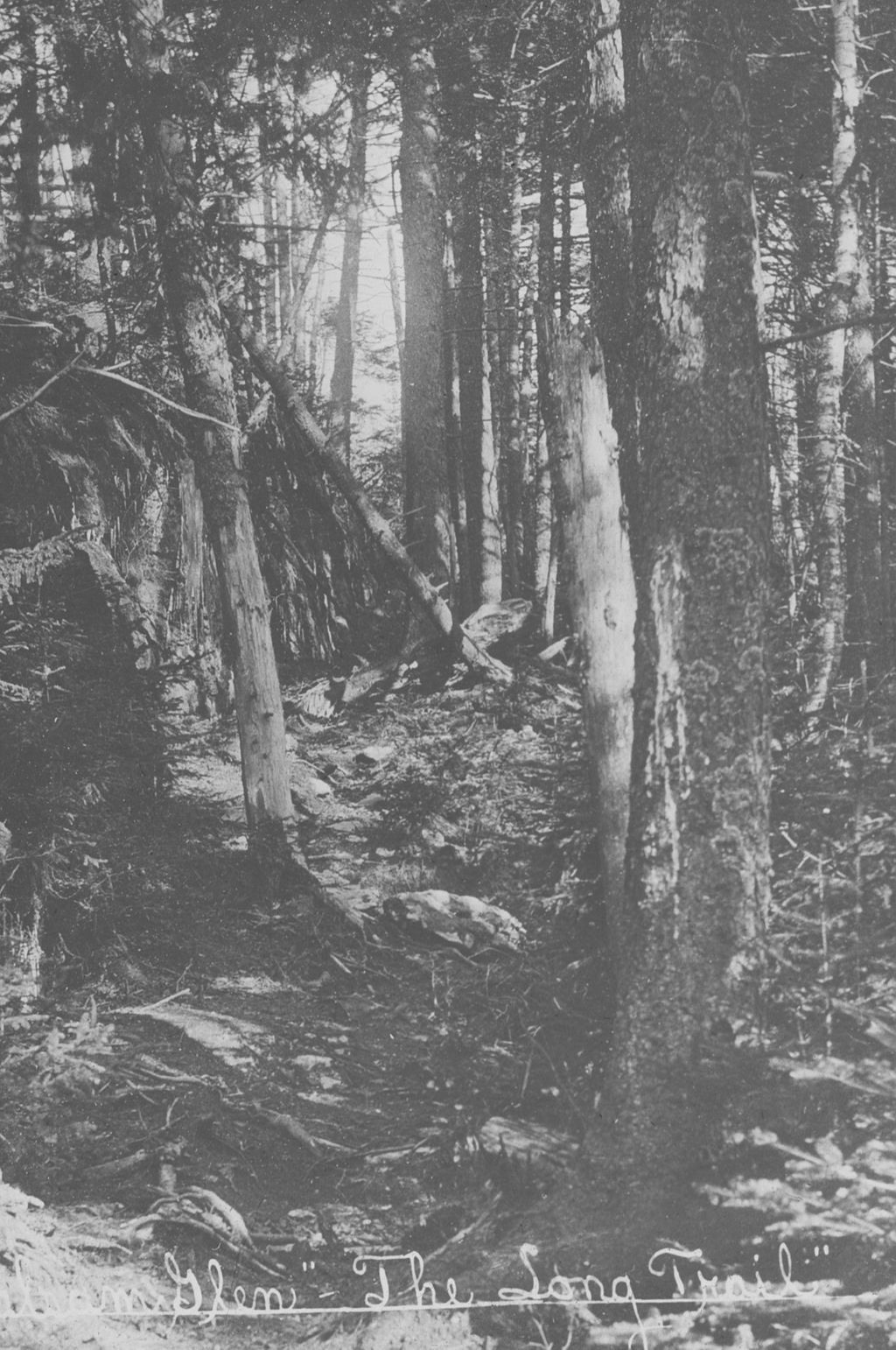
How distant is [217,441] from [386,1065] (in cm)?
→ 463

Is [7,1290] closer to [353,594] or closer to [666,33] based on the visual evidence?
[666,33]

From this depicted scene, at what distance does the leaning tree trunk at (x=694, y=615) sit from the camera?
4086 mm

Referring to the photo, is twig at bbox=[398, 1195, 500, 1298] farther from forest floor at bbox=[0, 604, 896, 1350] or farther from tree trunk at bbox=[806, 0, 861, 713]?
tree trunk at bbox=[806, 0, 861, 713]

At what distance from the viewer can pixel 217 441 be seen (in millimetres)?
7832

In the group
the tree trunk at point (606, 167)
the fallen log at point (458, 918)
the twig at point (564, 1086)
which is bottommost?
the twig at point (564, 1086)

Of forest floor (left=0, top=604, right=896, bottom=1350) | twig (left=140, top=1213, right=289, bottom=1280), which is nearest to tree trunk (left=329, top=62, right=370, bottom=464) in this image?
forest floor (left=0, top=604, right=896, bottom=1350)

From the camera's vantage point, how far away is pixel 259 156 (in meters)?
8.47

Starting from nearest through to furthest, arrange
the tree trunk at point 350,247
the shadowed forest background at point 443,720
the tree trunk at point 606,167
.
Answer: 1. the shadowed forest background at point 443,720
2. the tree trunk at point 606,167
3. the tree trunk at point 350,247

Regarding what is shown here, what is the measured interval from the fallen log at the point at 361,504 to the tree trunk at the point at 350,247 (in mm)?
1012

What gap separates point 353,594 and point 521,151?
4699 mm

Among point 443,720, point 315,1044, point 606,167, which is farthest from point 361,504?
point 315,1044

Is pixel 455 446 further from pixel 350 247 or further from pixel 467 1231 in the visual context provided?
pixel 467 1231

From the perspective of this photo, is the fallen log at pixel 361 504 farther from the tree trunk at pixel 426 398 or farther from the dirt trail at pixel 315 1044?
the dirt trail at pixel 315 1044

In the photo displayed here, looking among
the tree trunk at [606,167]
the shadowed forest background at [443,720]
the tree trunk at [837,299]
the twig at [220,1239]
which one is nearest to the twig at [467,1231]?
the shadowed forest background at [443,720]
